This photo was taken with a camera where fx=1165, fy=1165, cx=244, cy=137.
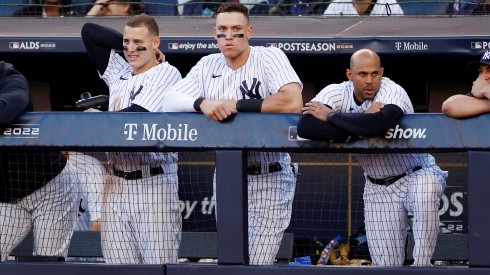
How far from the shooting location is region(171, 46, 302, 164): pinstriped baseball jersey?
5367 millimetres

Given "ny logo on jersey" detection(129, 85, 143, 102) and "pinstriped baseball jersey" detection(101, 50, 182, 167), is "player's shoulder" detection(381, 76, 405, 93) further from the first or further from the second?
"ny logo on jersey" detection(129, 85, 143, 102)

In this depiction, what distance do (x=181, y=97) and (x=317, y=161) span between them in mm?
1481

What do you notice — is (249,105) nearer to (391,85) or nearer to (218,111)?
(218,111)

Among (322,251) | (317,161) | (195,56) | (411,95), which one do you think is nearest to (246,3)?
(195,56)

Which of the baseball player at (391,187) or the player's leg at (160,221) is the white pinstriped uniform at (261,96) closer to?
the baseball player at (391,187)

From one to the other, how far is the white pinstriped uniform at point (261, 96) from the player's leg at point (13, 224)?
3.14 ft

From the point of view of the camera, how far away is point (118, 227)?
5406 millimetres

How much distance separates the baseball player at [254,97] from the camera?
204 inches

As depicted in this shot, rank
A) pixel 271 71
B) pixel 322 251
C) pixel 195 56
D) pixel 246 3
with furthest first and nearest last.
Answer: pixel 246 3 → pixel 195 56 → pixel 322 251 → pixel 271 71

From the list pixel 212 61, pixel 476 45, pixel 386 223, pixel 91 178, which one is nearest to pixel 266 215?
pixel 386 223

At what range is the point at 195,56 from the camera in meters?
7.74

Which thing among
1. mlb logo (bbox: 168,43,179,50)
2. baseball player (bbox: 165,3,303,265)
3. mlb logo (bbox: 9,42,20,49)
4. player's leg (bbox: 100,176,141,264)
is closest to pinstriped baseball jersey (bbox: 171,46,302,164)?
baseball player (bbox: 165,3,303,265)

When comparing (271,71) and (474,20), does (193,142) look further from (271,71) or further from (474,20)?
(474,20)

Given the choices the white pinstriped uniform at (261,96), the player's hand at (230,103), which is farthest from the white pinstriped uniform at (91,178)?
the player's hand at (230,103)
